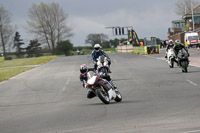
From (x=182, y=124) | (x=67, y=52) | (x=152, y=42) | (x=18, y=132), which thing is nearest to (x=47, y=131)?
(x=18, y=132)

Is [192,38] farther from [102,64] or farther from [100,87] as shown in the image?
[100,87]

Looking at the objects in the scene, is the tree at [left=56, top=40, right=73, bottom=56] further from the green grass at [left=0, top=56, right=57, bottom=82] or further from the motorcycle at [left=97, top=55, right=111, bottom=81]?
the motorcycle at [left=97, top=55, right=111, bottom=81]

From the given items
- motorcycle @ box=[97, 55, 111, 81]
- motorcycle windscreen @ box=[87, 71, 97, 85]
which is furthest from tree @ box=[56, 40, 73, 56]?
motorcycle windscreen @ box=[87, 71, 97, 85]

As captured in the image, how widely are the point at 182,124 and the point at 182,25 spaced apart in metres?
114

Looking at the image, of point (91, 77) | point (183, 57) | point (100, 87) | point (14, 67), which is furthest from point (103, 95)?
point (14, 67)

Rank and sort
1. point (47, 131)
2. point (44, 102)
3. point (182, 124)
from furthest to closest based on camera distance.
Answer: point (44, 102) → point (47, 131) → point (182, 124)

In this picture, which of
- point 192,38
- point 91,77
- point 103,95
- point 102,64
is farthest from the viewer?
point 192,38

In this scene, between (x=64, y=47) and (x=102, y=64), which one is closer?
(x=102, y=64)

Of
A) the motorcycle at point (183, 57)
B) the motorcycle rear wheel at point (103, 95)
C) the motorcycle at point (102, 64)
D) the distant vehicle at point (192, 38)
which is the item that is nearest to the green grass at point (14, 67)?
the motorcycle at point (102, 64)

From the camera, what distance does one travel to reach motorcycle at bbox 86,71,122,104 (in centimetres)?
1105

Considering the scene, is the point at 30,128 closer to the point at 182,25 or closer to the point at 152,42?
the point at 152,42

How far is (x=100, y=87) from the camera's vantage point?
11.2m

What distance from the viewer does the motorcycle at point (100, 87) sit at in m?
11.0

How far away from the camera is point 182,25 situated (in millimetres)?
118938
